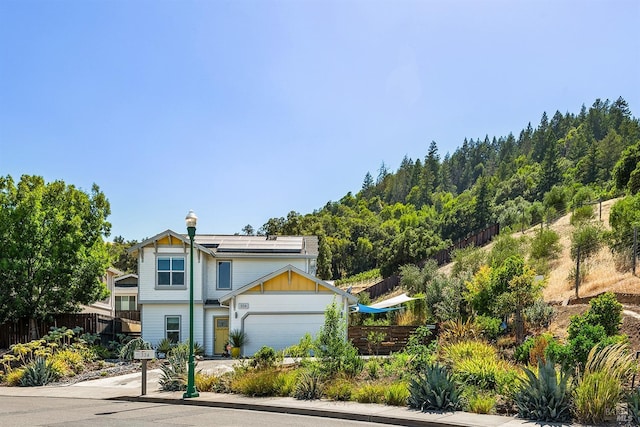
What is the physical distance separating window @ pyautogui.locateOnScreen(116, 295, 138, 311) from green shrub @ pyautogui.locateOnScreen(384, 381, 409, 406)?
39147mm

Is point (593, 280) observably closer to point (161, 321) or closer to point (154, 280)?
point (161, 321)

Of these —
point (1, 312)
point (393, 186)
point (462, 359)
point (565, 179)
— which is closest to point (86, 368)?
point (1, 312)

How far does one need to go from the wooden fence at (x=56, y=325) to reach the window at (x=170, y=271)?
3.97 metres

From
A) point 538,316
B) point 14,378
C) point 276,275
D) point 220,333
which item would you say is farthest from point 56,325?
point 538,316

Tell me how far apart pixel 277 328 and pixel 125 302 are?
2352 centimetres

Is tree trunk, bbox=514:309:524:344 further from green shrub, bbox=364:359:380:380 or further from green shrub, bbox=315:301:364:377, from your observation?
green shrub, bbox=315:301:364:377

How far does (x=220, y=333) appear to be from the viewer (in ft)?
105

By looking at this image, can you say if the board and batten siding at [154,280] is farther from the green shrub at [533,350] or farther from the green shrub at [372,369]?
the green shrub at [533,350]

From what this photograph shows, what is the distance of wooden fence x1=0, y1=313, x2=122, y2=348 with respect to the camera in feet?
98.9

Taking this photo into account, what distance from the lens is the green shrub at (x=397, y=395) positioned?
1408 centimetres

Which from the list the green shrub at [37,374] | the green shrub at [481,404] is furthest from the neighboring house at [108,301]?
the green shrub at [481,404]

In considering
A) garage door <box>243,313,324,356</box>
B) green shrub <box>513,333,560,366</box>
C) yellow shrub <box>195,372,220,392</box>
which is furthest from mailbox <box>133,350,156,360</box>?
garage door <box>243,313,324,356</box>

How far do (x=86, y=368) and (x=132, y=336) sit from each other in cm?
996

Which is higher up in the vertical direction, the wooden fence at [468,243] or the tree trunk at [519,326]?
the wooden fence at [468,243]
